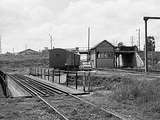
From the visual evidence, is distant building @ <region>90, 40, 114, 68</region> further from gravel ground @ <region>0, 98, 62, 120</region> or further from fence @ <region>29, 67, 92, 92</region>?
gravel ground @ <region>0, 98, 62, 120</region>

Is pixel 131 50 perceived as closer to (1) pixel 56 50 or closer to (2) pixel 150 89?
(1) pixel 56 50

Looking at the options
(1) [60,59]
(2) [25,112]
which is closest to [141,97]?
(2) [25,112]

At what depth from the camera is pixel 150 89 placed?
13.9 meters

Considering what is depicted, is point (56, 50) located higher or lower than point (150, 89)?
higher

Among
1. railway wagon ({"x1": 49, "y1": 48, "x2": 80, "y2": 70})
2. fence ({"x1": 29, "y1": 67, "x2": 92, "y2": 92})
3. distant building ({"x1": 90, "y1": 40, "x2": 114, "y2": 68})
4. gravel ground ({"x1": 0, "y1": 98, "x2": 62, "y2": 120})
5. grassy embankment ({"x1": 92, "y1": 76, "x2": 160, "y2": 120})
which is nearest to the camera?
gravel ground ({"x1": 0, "y1": 98, "x2": 62, "y2": 120})

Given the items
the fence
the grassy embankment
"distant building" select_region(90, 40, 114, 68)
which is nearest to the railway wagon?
the fence

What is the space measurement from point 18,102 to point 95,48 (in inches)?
2358

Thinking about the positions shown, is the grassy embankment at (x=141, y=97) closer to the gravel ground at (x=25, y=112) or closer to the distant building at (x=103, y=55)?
the gravel ground at (x=25, y=112)

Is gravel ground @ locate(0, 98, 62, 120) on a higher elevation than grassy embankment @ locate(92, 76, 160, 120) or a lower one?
lower

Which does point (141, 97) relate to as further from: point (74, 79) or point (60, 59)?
point (60, 59)

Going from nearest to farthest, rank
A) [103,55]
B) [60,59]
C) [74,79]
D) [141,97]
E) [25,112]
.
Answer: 1. [25,112]
2. [141,97]
3. [74,79]
4. [60,59]
5. [103,55]

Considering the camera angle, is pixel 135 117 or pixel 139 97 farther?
pixel 139 97

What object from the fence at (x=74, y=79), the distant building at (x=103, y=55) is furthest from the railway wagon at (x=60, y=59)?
the distant building at (x=103, y=55)

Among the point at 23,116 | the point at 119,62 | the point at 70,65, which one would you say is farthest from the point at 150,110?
the point at 119,62
